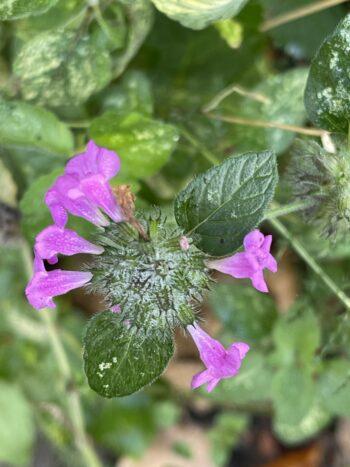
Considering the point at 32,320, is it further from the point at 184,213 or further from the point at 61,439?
the point at 184,213

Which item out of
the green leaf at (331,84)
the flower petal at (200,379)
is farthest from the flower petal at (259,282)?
the green leaf at (331,84)

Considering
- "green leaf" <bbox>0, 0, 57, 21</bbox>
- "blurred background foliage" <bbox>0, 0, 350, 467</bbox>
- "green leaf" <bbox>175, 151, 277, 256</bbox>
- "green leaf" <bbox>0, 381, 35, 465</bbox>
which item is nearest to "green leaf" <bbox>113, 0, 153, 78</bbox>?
"blurred background foliage" <bbox>0, 0, 350, 467</bbox>

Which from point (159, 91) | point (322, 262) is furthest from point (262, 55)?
point (322, 262)

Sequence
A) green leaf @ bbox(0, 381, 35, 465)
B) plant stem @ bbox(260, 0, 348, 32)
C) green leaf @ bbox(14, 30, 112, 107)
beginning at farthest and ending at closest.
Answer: green leaf @ bbox(0, 381, 35, 465)
plant stem @ bbox(260, 0, 348, 32)
green leaf @ bbox(14, 30, 112, 107)

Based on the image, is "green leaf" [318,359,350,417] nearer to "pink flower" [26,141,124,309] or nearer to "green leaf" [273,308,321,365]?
"green leaf" [273,308,321,365]

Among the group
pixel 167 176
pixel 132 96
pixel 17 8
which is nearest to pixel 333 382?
pixel 167 176

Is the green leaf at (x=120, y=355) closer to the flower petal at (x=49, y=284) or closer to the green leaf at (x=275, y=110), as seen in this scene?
the flower petal at (x=49, y=284)

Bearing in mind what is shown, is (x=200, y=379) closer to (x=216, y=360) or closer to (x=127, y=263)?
(x=216, y=360)
